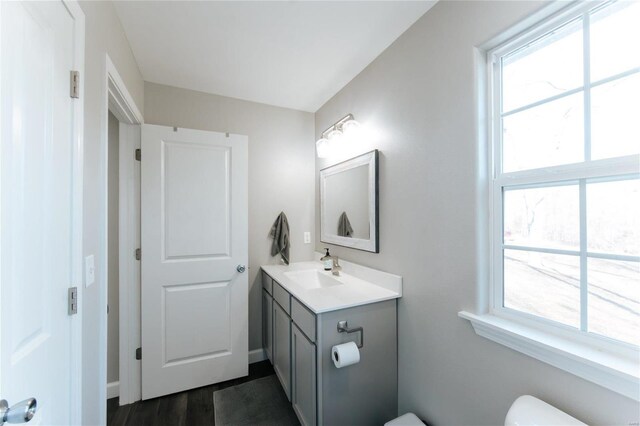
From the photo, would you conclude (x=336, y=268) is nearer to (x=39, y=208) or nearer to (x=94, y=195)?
(x=94, y=195)

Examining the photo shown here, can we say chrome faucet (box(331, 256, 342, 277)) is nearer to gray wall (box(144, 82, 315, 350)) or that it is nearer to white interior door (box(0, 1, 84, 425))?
gray wall (box(144, 82, 315, 350))

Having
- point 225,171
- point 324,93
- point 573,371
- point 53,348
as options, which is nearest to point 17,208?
point 53,348

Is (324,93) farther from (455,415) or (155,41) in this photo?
(455,415)

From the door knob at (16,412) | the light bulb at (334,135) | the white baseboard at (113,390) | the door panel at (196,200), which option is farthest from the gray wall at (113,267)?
the light bulb at (334,135)

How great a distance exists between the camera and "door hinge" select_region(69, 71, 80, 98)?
35.2 inches

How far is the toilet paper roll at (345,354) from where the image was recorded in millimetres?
1288

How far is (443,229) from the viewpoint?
4.26 ft

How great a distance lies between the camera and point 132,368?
1873 mm

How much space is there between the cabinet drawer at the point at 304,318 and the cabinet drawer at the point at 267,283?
54 centimetres

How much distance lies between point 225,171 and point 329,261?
117 cm

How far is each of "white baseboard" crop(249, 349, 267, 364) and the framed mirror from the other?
3.99 feet

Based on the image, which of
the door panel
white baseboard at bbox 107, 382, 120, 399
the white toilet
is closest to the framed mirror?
the door panel

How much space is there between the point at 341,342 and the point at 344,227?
95 centimetres

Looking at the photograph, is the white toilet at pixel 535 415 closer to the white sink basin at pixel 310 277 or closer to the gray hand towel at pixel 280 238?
the white sink basin at pixel 310 277
